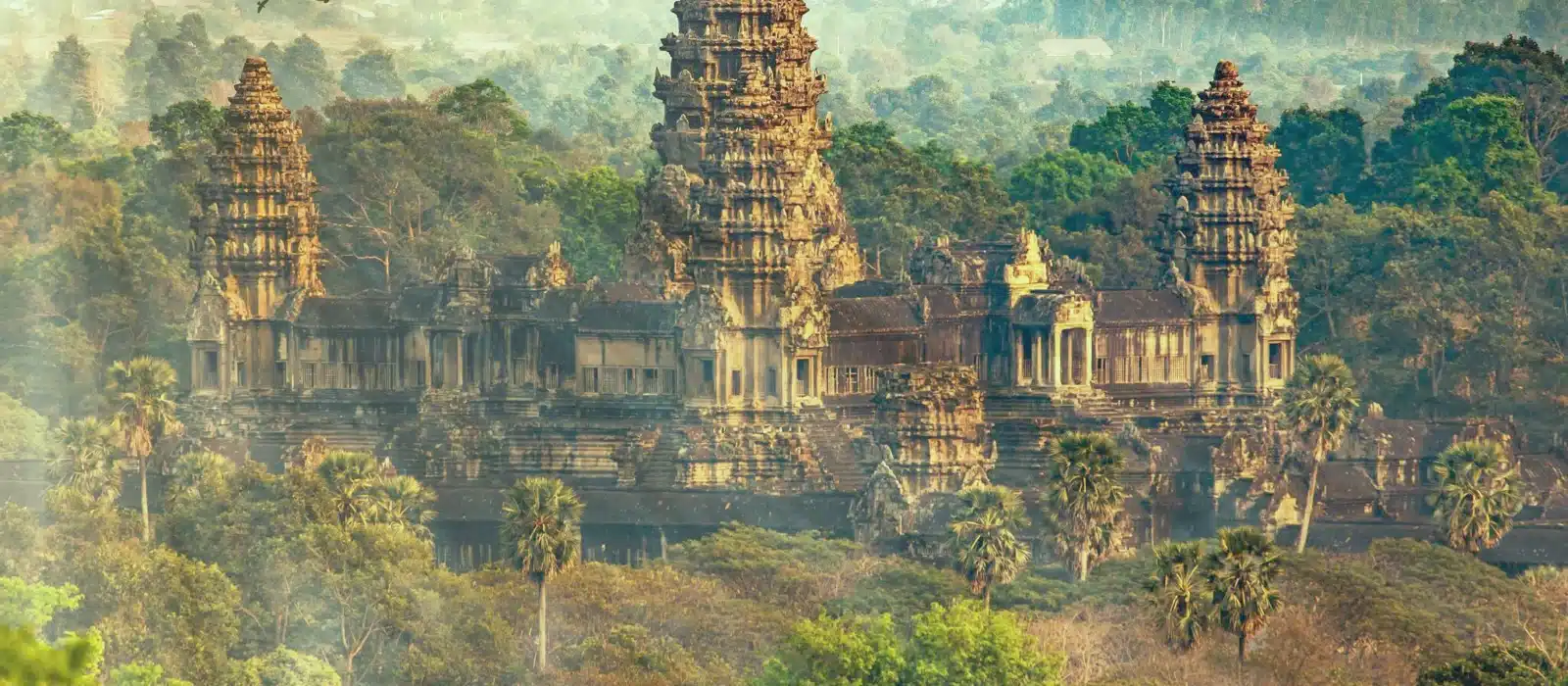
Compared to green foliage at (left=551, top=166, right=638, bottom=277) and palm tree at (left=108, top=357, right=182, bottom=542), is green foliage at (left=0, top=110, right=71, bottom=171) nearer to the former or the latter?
green foliage at (left=551, top=166, right=638, bottom=277)

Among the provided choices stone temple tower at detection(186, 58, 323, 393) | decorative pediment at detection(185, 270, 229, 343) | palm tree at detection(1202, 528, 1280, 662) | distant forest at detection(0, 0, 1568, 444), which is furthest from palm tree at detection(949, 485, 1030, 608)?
decorative pediment at detection(185, 270, 229, 343)

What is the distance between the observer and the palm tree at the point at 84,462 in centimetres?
14988

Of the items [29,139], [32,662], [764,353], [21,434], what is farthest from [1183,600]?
[29,139]

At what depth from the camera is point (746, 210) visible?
160m

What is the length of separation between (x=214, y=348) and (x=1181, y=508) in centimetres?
3250

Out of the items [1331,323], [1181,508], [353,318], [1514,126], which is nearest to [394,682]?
[1181,508]

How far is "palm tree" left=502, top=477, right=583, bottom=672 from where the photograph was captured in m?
134

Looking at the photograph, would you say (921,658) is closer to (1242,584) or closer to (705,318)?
(1242,584)

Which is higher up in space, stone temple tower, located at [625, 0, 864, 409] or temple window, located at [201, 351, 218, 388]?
stone temple tower, located at [625, 0, 864, 409]

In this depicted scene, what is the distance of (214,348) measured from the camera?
170m

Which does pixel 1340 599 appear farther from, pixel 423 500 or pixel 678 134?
pixel 678 134

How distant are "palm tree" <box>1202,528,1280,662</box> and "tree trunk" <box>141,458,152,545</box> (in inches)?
1085

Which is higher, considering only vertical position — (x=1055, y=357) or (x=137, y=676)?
(x=1055, y=357)

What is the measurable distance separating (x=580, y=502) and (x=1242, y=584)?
25.8m
